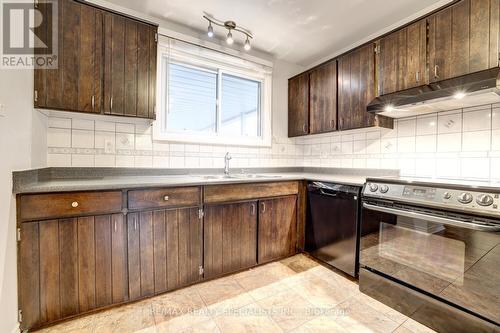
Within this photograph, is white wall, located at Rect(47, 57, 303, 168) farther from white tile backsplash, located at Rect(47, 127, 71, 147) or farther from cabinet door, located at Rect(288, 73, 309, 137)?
cabinet door, located at Rect(288, 73, 309, 137)

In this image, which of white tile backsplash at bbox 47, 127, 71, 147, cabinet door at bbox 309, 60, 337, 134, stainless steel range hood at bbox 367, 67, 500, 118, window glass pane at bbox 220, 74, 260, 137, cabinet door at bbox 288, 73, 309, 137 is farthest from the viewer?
cabinet door at bbox 288, 73, 309, 137

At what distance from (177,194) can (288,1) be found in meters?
1.93

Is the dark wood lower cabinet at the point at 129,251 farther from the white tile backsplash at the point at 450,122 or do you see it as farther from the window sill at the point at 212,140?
the white tile backsplash at the point at 450,122

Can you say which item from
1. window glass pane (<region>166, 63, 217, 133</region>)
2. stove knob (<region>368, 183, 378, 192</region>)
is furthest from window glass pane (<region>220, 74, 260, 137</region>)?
stove knob (<region>368, 183, 378, 192</region>)

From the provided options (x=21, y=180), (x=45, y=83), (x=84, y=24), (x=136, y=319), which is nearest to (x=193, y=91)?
(x=84, y=24)

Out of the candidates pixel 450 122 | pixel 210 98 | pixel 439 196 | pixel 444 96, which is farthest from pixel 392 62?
pixel 210 98

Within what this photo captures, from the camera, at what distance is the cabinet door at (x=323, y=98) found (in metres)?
2.55

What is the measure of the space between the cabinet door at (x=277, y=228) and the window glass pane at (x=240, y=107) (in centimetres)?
105

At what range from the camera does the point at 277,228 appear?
7.80 feet

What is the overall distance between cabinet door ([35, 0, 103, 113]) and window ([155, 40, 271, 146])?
2.06ft

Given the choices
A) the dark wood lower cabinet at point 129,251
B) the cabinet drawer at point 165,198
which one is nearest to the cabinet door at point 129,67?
the cabinet drawer at point 165,198

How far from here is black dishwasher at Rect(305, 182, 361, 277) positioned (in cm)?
202

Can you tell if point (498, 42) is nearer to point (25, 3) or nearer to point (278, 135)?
point (278, 135)

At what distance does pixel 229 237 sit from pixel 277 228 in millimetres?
569
